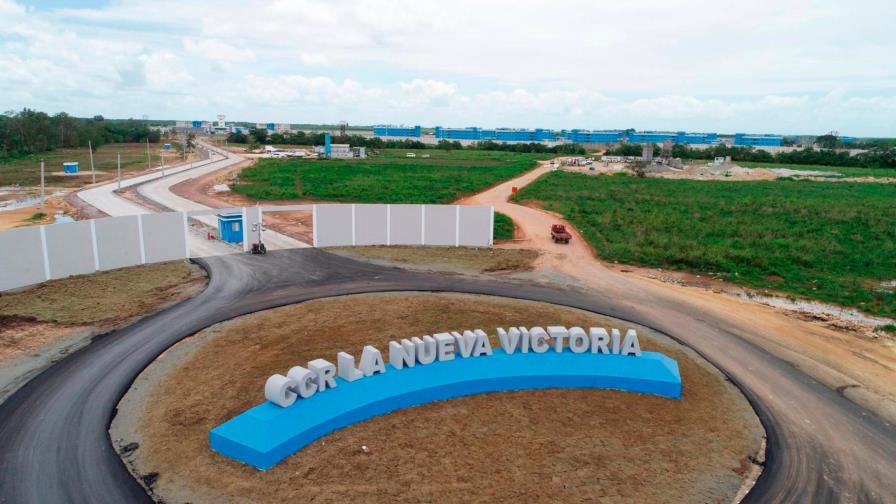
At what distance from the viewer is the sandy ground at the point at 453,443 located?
11.6 metres

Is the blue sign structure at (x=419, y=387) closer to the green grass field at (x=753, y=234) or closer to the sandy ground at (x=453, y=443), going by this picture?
the sandy ground at (x=453, y=443)

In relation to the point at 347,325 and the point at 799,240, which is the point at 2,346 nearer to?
the point at 347,325

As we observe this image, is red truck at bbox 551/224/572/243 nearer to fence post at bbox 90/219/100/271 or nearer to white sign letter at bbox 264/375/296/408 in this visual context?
fence post at bbox 90/219/100/271

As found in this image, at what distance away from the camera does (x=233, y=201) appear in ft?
178

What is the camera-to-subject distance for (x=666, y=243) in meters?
35.8

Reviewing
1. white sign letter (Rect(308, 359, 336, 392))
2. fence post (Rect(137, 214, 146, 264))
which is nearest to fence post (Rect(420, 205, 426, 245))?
fence post (Rect(137, 214, 146, 264))

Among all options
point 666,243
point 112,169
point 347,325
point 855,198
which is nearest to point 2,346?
point 347,325

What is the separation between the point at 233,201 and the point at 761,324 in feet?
154

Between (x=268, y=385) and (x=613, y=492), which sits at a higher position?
(x=268, y=385)

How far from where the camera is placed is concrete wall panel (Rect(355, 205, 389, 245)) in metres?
34.5

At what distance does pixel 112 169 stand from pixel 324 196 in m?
45.8

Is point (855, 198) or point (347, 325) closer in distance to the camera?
point (347, 325)

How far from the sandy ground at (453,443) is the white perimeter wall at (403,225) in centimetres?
1543

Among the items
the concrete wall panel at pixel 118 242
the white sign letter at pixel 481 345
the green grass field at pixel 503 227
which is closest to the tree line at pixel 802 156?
the green grass field at pixel 503 227
